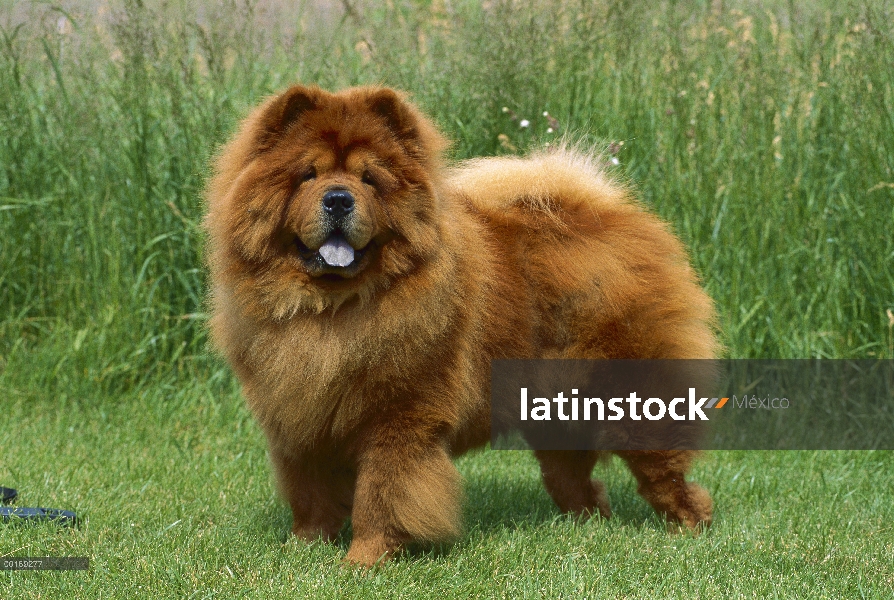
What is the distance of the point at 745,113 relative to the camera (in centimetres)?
567

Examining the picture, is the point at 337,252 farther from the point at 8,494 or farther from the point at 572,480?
the point at 8,494

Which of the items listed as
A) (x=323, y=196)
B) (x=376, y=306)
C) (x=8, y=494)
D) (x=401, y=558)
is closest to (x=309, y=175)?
(x=323, y=196)

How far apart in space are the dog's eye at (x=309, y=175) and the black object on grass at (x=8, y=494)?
6.69ft

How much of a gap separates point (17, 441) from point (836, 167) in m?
4.85

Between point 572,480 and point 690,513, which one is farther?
point 572,480

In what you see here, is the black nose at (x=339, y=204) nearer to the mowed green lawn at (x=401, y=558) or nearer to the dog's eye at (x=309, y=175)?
the dog's eye at (x=309, y=175)

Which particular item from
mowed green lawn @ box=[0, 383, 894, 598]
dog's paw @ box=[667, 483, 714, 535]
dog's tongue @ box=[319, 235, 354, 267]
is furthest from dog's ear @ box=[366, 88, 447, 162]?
dog's paw @ box=[667, 483, 714, 535]

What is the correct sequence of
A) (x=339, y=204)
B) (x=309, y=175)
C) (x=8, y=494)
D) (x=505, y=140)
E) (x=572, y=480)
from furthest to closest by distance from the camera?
1. (x=505, y=140)
2. (x=572, y=480)
3. (x=8, y=494)
4. (x=309, y=175)
5. (x=339, y=204)

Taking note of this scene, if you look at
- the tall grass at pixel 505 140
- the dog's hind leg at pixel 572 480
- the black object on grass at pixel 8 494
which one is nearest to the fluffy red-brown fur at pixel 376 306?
the dog's hind leg at pixel 572 480

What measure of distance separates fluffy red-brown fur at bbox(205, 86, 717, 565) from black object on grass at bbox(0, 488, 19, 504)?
1.33m

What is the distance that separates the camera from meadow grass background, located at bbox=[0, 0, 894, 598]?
4969 mm

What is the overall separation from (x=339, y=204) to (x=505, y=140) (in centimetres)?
257

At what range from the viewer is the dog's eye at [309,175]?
3123mm

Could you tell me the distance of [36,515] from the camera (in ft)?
11.9
